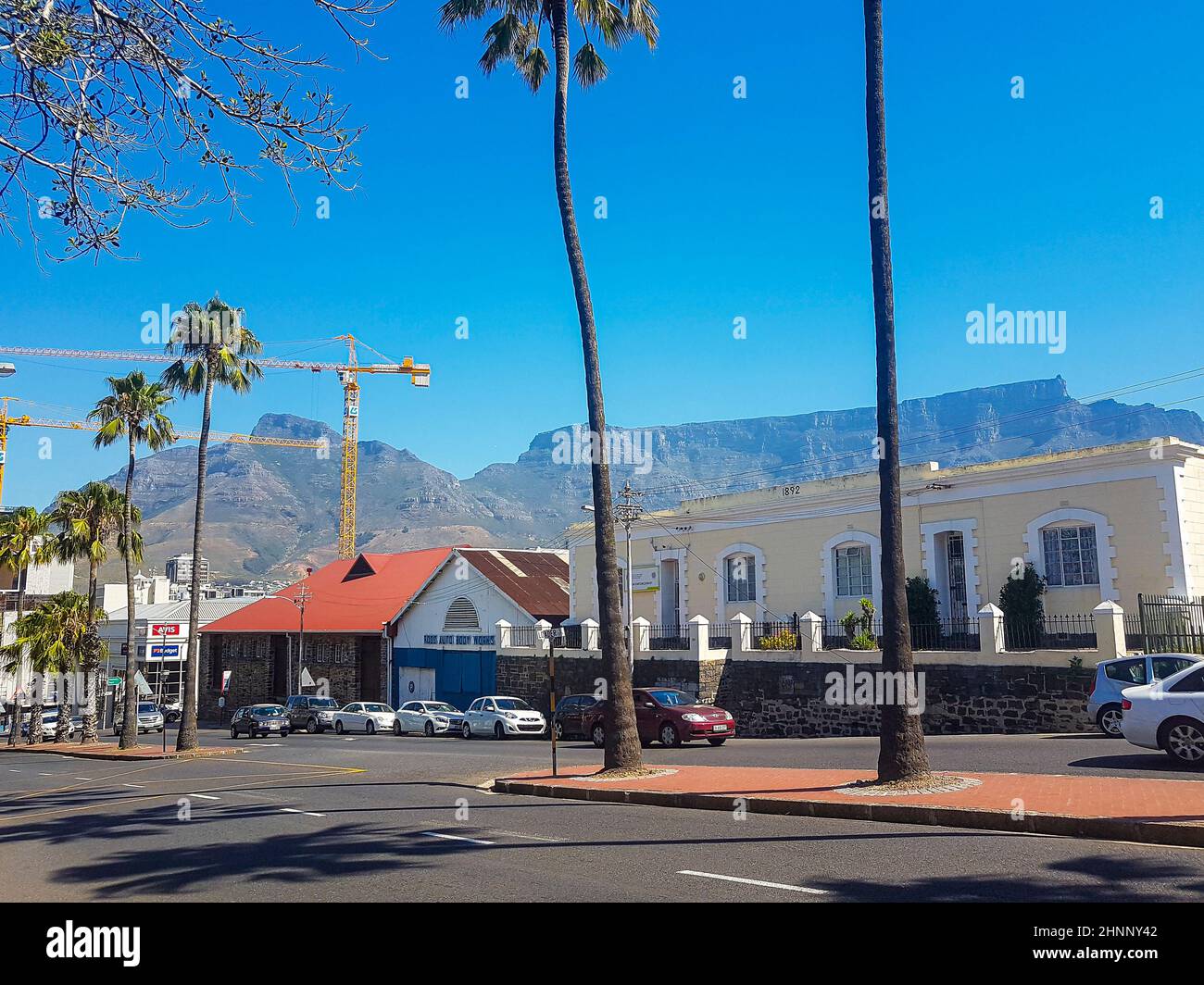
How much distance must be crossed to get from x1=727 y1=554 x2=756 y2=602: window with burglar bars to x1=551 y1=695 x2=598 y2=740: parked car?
753 cm

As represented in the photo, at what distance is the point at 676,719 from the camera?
24.4 meters

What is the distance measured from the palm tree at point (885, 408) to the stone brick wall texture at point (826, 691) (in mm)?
10372

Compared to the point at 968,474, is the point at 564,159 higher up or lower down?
higher up

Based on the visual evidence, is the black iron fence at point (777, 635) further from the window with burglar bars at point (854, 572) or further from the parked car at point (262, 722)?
the parked car at point (262, 722)

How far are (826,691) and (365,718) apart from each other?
19168mm

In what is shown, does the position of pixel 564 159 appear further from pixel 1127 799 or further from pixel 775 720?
pixel 775 720

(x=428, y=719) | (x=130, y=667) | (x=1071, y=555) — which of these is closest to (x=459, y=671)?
(x=428, y=719)

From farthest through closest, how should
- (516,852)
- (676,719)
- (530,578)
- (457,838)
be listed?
1. (530,578)
2. (676,719)
3. (457,838)
4. (516,852)

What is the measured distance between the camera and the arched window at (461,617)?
142 ft

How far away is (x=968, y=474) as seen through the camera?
92.2 feet

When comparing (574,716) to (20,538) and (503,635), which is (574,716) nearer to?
(503,635)

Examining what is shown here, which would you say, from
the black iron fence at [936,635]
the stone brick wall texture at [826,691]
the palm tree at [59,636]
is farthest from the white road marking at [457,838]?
the palm tree at [59,636]
